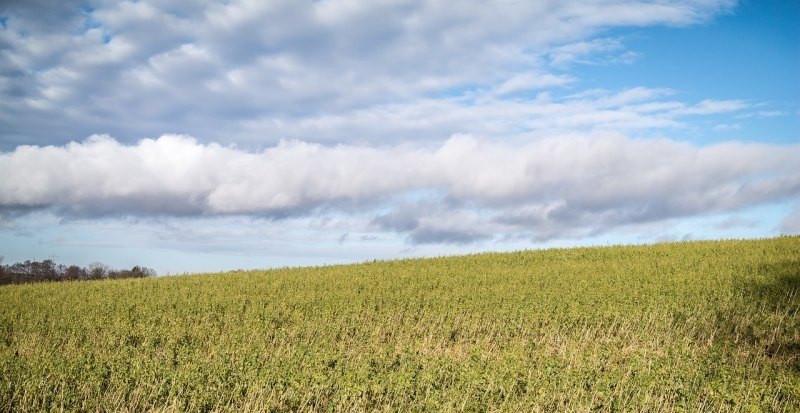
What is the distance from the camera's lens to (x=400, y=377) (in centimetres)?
977

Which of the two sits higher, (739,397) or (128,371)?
(128,371)

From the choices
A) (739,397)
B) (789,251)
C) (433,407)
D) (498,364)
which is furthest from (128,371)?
(789,251)

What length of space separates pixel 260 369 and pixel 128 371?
2527mm

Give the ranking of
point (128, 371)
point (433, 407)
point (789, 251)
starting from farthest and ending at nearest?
point (789, 251), point (128, 371), point (433, 407)

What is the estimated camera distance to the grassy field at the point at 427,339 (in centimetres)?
970

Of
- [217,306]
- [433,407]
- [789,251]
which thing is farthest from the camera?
[789,251]

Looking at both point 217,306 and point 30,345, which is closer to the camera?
point 30,345

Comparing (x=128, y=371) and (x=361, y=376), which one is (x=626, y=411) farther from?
(x=128, y=371)

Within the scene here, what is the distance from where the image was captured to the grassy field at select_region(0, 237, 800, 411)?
9703mm

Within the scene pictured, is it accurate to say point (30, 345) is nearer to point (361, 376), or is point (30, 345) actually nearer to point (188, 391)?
point (188, 391)

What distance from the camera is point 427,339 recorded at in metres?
15.0

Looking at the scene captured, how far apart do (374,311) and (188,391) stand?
9.43 meters

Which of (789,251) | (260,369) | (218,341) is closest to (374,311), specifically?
(218,341)

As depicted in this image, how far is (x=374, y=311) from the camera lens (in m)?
18.8
